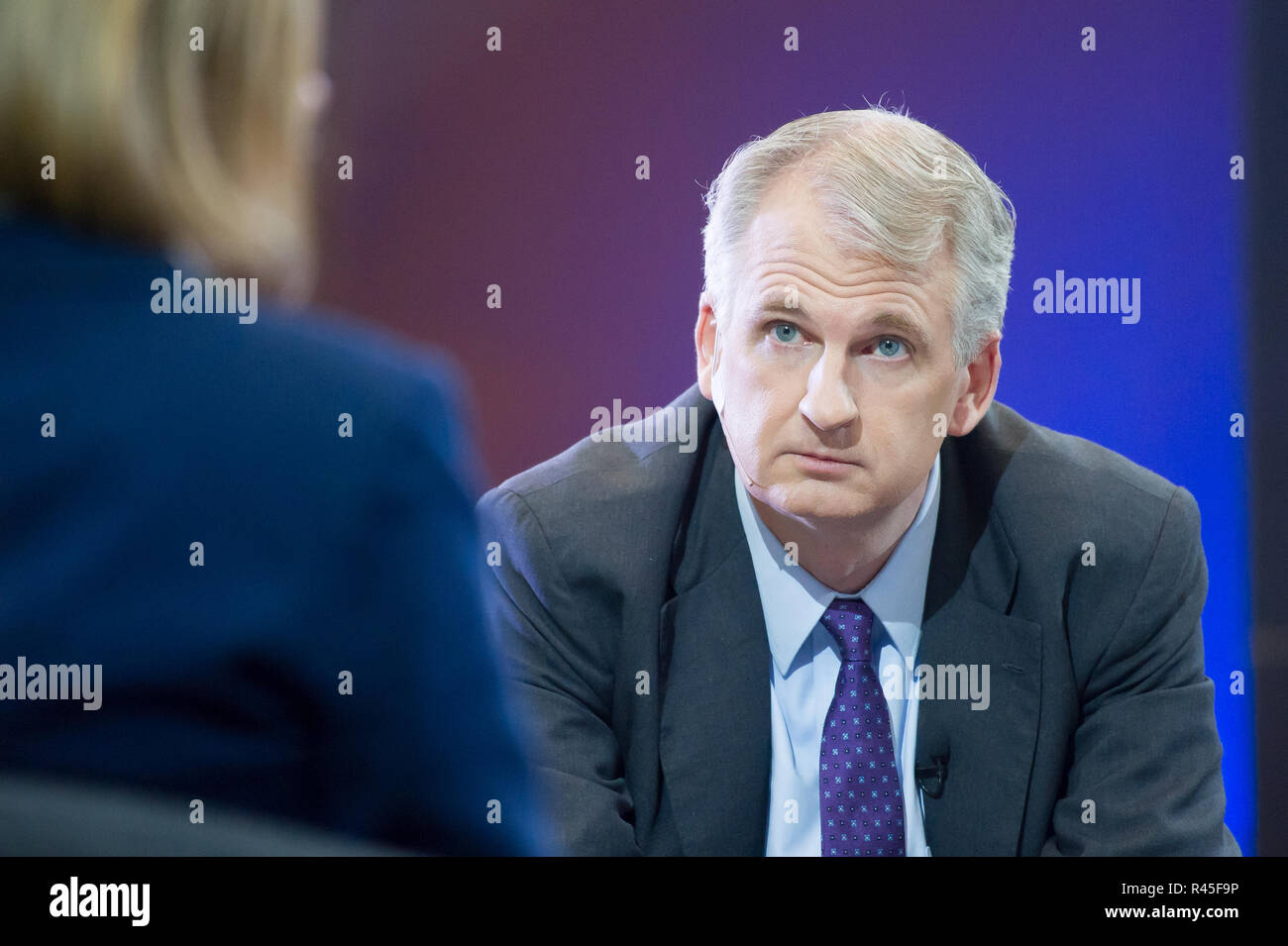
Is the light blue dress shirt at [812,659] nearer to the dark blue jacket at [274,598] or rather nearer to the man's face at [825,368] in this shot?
the man's face at [825,368]

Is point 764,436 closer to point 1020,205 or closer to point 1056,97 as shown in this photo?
point 1020,205

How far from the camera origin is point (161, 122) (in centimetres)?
94

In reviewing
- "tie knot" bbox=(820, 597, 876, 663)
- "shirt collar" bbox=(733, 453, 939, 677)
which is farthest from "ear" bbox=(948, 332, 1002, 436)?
"tie knot" bbox=(820, 597, 876, 663)

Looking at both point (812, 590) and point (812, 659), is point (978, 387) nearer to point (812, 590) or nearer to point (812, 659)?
point (812, 590)

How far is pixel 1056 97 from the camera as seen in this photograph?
94.5 inches

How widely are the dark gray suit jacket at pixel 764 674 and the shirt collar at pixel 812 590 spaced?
1.2 inches

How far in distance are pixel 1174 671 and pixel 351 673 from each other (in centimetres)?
190

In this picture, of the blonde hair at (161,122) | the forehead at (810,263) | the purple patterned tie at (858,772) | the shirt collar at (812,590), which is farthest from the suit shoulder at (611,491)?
the blonde hair at (161,122)

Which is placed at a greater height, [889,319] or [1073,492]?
[889,319]

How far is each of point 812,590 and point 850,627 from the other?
95mm

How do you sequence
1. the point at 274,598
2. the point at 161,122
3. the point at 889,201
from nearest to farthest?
the point at 274,598 → the point at 161,122 → the point at 889,201

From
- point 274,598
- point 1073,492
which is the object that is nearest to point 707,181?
point 1073,492

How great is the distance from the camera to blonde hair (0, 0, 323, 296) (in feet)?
2.91

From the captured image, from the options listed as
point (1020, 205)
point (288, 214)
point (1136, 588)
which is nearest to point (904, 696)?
point (1136, 588)
